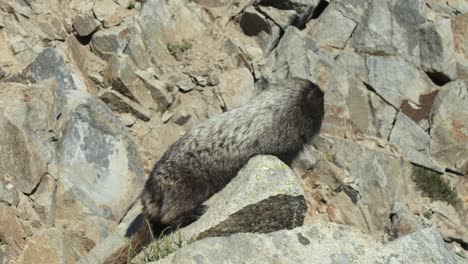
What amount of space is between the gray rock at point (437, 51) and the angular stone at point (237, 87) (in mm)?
5231

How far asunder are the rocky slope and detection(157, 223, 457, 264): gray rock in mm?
4522

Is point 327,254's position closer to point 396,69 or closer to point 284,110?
point 284,110

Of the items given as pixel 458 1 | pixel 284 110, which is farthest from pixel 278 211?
pixel 458 1

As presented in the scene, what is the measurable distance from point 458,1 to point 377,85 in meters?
4.34

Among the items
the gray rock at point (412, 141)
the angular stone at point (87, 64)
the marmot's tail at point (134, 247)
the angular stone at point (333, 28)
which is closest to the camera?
the marmot's tail at point (134, 247)

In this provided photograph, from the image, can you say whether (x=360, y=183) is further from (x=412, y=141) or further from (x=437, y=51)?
(x=437, y=51)

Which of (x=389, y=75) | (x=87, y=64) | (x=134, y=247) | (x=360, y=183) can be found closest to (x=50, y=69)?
(x=87, y=64)

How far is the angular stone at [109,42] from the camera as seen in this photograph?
15.3 m

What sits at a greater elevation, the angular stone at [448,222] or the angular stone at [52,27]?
the angular stone at [52,27]

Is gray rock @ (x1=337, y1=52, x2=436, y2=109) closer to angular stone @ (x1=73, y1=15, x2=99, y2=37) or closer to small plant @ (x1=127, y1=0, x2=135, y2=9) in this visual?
small plant @ (x1=127, y1=0, x2=135, y2=9)

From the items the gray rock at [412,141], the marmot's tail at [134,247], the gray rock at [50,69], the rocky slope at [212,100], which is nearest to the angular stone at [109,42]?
the rocky slope at [212,100]

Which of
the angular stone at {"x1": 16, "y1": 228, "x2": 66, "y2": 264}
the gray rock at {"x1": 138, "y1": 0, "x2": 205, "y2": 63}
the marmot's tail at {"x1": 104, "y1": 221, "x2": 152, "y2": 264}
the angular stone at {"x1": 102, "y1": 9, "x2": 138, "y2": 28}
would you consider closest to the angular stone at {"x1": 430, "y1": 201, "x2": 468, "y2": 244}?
the gray rock at {"x1": 138, "y1": 0, "x2": 205, "y2": 63}

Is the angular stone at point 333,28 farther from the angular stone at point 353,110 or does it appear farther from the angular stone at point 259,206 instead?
the angular stone at point 259,206

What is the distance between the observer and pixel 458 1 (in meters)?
18.8
